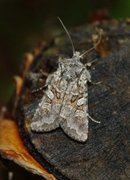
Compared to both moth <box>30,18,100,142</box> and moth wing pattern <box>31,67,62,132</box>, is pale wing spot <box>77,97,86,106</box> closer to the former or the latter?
moth <box>30,18,100,142</box>

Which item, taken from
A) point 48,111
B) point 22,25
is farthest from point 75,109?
point 22,25

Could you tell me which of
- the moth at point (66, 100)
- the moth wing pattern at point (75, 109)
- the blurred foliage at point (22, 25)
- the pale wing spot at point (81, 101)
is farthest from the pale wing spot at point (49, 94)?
the blurred foliage at point (22, 25)

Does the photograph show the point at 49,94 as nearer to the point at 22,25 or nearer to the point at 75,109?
the point at 75,109

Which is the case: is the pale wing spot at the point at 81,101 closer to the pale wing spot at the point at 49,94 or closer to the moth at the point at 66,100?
the moth at the point at 66,100

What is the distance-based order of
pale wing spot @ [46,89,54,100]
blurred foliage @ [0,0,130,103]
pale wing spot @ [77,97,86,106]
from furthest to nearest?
blurred foliage @ [0,0,130,103] → pale wing spot @ [46,89,54,100] → pale wing spot @ [77,97,86,106]

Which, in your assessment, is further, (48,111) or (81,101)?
(48,111)

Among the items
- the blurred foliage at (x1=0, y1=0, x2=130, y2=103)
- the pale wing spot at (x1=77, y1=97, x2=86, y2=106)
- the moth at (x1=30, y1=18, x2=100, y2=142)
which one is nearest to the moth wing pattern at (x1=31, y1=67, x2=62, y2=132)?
the moth at (x1=30, y1=18, x2=100, y2=142)

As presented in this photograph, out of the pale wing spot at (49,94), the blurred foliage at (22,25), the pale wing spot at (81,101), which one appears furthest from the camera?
the blurred foliage at (22,25)

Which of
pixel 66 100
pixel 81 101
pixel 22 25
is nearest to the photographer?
pixel 81 101

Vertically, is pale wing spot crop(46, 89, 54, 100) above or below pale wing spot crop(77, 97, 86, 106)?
above
